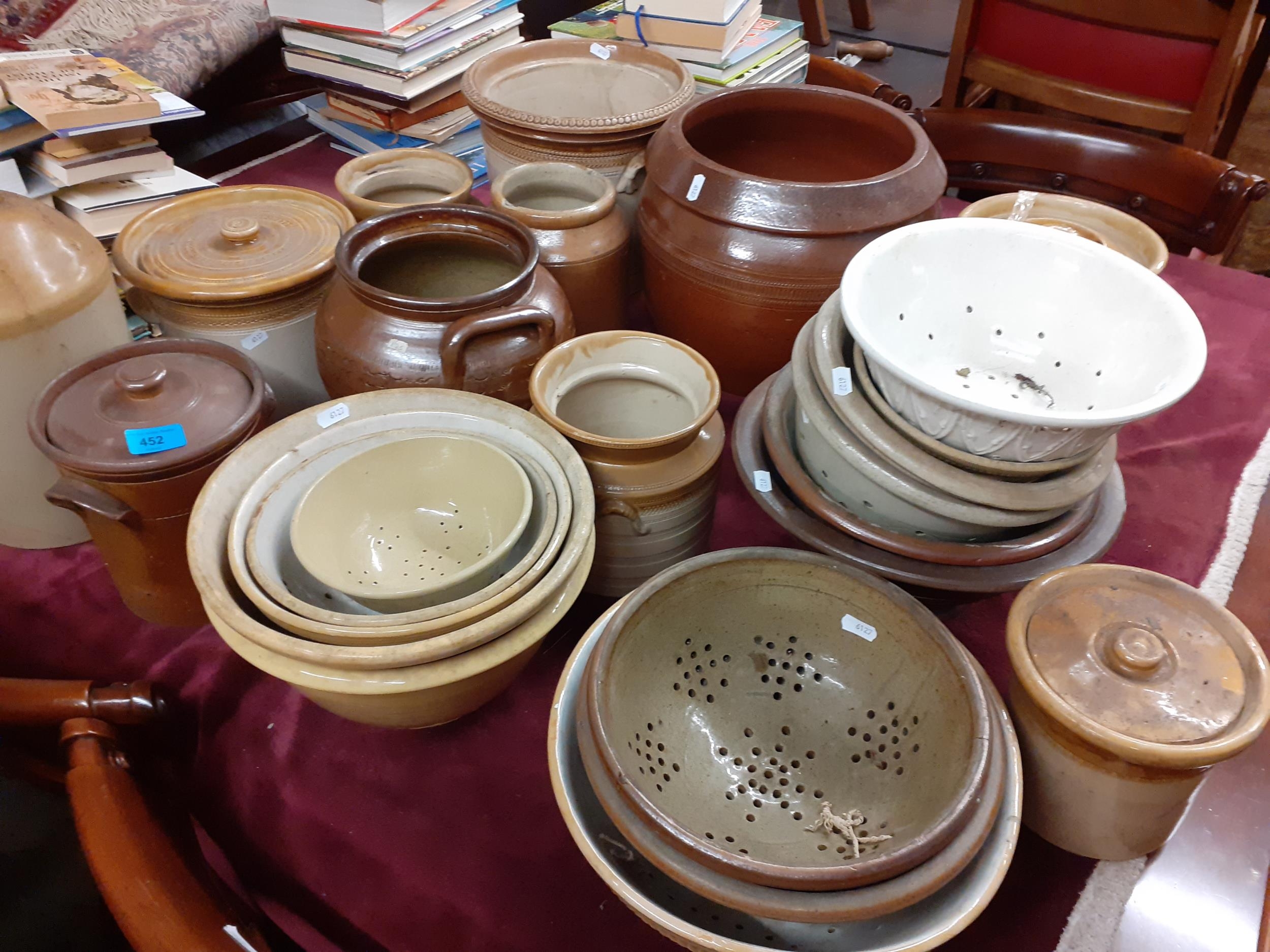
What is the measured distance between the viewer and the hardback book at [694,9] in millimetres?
1537

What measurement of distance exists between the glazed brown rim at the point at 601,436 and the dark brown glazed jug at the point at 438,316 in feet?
0.11

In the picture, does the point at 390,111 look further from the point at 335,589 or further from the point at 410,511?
the point at 335,589

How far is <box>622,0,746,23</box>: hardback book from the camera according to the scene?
154cm

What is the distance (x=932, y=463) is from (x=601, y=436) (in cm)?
35

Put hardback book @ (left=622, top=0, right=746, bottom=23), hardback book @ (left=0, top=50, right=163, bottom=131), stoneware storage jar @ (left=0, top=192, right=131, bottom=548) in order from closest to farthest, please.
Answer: stoneware storage jar @ (left=0, top=192, right=131, bottom=548) → hardback book @ (left=0, top=50, right=163, bottom=131) → hardback book @ (left=622, top=0, right=746, bottom=23)

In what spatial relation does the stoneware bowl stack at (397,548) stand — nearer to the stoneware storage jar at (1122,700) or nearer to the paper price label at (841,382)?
the paper price label at (841,382)

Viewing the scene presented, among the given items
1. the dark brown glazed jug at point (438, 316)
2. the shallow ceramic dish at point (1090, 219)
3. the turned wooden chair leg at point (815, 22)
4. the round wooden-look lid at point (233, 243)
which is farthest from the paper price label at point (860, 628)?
the turned wooden chair leg at point (815, 22)

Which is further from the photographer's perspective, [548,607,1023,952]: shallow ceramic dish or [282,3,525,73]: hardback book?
[282,3,525,73]: hardback book

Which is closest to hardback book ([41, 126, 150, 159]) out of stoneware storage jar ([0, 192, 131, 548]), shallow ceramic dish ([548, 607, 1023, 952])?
stoneware storage jar ([0, 192, 131, 548])

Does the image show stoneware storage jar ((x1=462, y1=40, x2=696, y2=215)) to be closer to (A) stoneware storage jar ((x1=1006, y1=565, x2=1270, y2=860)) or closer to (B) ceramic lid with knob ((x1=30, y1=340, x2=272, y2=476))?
(B) ceramic lid with knob ((x1=30, y1=340, x2=272, y2=476))

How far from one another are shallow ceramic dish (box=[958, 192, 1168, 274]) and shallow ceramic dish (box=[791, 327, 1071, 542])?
508mm

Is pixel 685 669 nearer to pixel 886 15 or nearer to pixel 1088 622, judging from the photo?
pixel 1088 622

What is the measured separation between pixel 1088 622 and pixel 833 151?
0.89 metres

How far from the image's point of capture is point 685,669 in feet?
2.73
